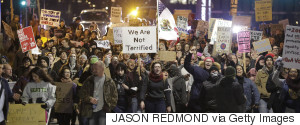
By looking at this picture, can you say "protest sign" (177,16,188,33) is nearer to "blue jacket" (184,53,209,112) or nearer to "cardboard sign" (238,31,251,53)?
"cardboard sign" (238,31,251,53)

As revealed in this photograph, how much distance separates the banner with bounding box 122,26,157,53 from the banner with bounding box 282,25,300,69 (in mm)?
2961

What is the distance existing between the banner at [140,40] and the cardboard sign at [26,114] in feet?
11.5

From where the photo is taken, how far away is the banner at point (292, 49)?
10.6 m

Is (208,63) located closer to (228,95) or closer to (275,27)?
(228,95)

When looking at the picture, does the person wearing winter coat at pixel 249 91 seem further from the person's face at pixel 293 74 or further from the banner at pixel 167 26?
the banner at pixel 167 26

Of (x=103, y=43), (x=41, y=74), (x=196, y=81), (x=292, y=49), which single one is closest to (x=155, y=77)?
(x=196, y=81)

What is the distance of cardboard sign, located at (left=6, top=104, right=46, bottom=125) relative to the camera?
9219mm

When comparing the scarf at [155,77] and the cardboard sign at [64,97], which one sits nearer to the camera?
the cardboard sign at [64,97]

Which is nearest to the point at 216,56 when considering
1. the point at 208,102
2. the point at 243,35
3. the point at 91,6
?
the point at 243,35

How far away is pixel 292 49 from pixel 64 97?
4675 millimetres

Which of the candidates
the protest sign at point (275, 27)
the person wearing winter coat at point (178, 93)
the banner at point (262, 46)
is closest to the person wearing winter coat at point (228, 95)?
the person wearing winter coat at point (178, 93)

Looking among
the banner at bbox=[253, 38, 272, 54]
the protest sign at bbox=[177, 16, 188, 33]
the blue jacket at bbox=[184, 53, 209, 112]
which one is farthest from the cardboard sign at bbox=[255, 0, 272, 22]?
the blue jacket at bbox=[184, 53, 209, 112]

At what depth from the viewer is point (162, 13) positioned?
618 inches

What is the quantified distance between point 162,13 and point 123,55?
87.4 inches
